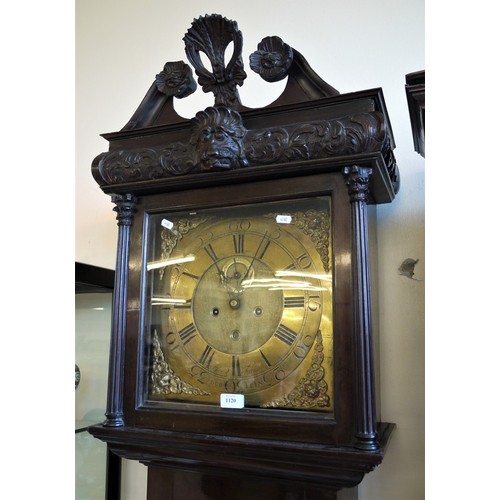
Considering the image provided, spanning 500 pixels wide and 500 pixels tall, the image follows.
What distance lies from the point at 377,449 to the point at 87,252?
978 millimetres

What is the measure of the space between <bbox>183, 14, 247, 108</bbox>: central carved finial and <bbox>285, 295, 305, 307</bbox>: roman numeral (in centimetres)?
36

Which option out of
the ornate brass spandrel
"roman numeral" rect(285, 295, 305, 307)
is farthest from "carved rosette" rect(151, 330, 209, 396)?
the ornate brass spandrel

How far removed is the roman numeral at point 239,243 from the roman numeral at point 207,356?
0.18 meters

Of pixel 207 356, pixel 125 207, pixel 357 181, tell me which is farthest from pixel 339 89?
pixel 207 356

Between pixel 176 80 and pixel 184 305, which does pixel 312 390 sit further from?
pixel 176 80

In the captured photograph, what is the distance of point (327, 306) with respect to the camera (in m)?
0.87

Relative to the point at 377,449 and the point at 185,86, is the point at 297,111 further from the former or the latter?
the point at 377,449

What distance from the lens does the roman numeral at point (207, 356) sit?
37.1 inches

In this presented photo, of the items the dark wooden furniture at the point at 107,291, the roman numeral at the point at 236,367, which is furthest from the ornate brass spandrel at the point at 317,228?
the dark wooden furniture at the point at 107,291

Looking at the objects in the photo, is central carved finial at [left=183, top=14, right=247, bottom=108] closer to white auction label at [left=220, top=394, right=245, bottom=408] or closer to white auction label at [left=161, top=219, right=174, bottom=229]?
Answer: white auction label at [left=161, top=219, right=174, bottom=229]

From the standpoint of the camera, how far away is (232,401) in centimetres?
90

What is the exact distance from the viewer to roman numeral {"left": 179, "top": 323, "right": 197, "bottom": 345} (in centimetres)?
96

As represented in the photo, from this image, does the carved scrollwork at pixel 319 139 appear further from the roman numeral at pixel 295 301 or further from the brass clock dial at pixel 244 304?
the roman numeral at pixel 295 301

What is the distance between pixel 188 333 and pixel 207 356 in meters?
0.06
